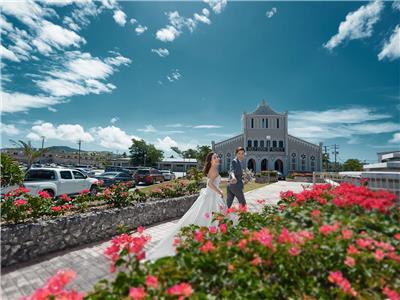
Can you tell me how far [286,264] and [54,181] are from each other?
35.4 feet

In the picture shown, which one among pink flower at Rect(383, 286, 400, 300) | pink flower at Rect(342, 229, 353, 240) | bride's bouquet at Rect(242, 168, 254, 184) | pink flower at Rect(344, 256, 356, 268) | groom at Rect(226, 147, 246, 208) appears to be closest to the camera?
pink flower at Rect(383, 286, 400, 300)

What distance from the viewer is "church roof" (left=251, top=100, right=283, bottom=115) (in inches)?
1537

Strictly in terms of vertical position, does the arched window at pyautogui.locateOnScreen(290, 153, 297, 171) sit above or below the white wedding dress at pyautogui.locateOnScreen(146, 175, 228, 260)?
above

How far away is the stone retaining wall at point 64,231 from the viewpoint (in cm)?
423

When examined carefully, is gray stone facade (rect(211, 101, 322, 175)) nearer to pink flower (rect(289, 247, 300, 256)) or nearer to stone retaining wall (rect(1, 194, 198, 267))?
stone retaining wall (rect(1, 194, 198, 267))

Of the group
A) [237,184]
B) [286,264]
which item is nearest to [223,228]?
[286,264]

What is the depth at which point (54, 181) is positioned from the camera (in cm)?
982

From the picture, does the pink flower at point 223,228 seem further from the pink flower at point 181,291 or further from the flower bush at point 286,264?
the pink flower at point 181,291

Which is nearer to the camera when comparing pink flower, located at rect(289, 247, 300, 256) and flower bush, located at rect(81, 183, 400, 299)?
flower bush, located at rect(81, 183, 400, 299)

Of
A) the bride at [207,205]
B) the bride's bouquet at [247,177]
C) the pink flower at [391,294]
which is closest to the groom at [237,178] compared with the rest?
the bride at [207,205]

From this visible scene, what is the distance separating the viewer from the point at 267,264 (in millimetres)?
1879

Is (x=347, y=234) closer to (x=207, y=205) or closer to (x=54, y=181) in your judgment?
(x=207, y=205)

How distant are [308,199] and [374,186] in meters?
1.12

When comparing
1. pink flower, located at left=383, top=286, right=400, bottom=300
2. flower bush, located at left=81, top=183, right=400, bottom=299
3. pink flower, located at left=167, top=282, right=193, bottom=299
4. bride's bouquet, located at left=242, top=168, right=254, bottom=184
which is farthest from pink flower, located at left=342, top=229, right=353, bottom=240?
bride's bouquet, located at left=242, top=168, right=254, bottom=184
